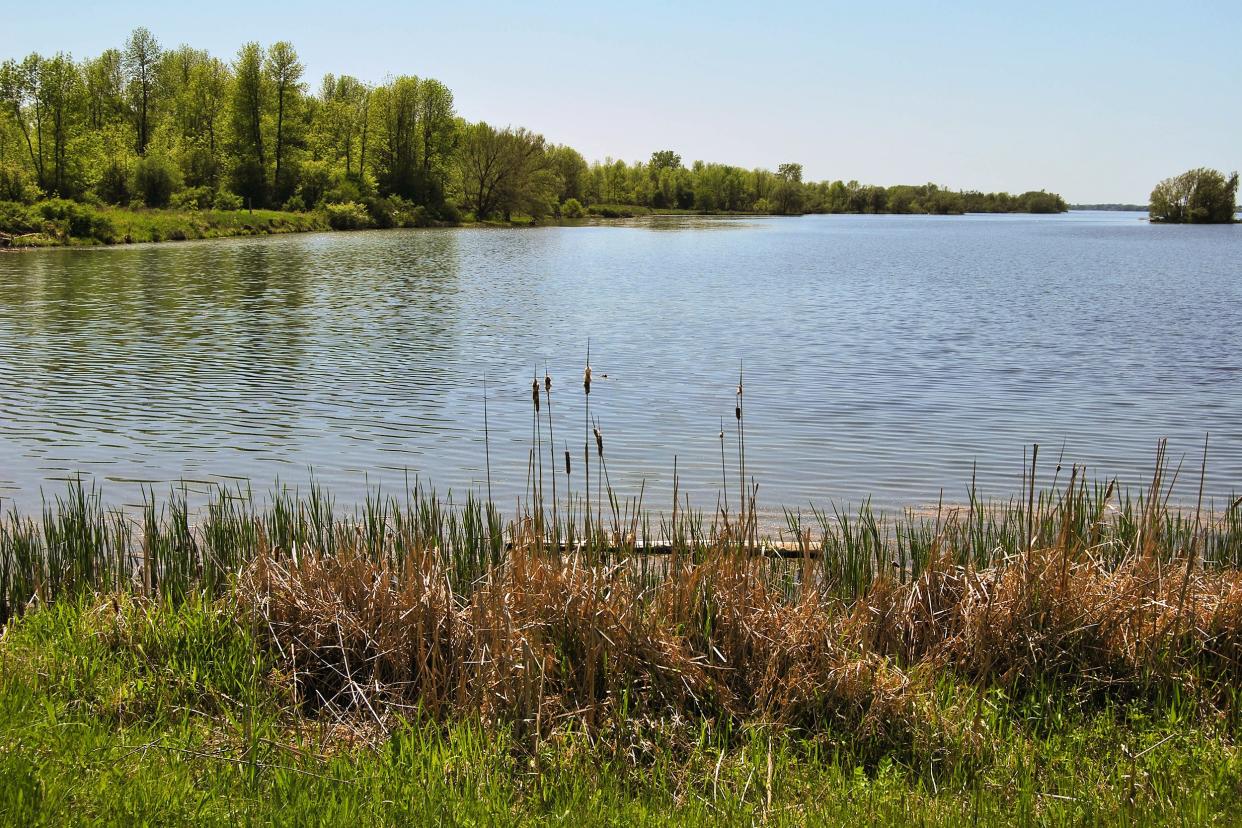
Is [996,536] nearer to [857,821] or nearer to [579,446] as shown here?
[857,821]

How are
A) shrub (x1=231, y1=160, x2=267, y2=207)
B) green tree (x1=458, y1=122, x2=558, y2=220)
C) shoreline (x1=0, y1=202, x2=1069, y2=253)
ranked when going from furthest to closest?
1. green tree (x1=458, y1=122, x2=558, y2=220)
2. shrub (x1=231, y1=160, x2=267, y2=207)
3. shoreline (x1=0, y1=202, x2=1069, y2=253)

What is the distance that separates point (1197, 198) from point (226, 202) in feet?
360

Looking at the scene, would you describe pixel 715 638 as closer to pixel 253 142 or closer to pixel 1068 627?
pixel 1068 627

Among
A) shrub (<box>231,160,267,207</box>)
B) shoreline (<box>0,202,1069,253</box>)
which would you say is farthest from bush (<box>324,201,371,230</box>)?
shrub (<box>231,160,267,207</box>)

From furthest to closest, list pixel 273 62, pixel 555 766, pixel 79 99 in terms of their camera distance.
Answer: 1. pixel 273 62
2. pixel 79 99
3. pixel 555 766

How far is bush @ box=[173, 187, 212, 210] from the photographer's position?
68.4m

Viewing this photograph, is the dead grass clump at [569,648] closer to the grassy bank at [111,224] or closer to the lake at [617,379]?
the lake at [617,379]

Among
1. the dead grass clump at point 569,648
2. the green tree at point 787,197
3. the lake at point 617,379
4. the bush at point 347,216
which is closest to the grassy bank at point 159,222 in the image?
the bush at point 347,216

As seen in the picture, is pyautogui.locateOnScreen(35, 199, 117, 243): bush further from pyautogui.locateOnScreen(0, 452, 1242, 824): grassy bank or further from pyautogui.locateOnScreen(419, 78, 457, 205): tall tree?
pyautogui.locateOnScreen(0, 452, 1242, 824): grassy bank

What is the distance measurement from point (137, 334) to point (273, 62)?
72.3m

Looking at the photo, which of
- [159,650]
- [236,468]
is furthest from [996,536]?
[236,468]

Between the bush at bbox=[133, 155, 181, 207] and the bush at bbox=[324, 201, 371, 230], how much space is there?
538 inches

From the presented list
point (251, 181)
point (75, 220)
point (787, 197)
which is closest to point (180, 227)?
point (75, 220)

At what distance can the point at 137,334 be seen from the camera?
75.8 ft
